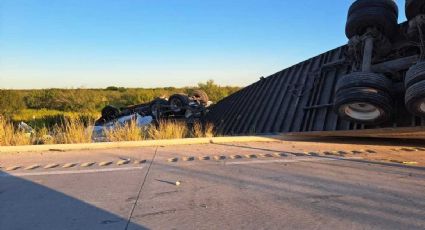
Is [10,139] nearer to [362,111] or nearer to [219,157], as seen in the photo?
[219,157]

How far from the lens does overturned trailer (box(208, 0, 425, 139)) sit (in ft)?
24.8

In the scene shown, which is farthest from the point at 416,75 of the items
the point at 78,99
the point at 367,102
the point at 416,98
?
the point at 78,99

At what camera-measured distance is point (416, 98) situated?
670 centimetres

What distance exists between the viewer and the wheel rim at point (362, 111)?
25.7 ft

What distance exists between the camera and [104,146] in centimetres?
848

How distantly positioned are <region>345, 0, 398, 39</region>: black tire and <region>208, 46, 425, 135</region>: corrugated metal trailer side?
1184 millimetres

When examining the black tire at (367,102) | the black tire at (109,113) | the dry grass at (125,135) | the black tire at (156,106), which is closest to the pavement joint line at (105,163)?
the dry grass at (125,135)

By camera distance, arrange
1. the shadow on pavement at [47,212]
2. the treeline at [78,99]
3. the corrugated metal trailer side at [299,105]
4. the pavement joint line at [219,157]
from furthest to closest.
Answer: the treeline at [78,99]
the corrugated metal trailer side at [299,105]
the pavement joint line at [219,157]
the shadow on pavement at [47,212]

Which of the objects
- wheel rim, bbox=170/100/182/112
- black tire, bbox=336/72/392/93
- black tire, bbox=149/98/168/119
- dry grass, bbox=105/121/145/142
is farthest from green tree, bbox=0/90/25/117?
black tire, bbox=336/72/392/93

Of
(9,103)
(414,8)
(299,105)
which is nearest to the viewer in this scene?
(414,8)

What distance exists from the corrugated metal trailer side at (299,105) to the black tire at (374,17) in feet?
3.89

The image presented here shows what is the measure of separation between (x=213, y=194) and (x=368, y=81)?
4128mm

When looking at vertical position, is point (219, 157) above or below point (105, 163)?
above

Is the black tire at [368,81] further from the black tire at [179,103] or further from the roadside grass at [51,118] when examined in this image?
the black tire at [179,103]
